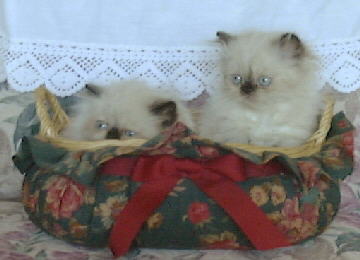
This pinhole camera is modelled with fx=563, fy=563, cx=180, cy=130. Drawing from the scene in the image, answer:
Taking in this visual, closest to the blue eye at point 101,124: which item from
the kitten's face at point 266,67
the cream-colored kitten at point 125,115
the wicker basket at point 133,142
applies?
the cream-colored kitten at point 125,115

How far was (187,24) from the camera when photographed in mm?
1831

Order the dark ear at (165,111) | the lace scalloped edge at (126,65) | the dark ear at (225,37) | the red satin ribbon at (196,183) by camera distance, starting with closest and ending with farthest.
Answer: the red satin ribbon at (196,183)
the dark ear at (165,111)
the dark ear at (225,37)
the lace scalloped edge at (126,65)

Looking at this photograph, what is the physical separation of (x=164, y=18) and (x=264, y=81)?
0.52 metres

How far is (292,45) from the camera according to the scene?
1.46 metres

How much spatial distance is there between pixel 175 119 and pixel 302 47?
1.25ft

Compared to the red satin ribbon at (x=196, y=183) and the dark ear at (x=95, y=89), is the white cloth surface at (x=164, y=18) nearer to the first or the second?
the dark ear at (x=95, y=89)

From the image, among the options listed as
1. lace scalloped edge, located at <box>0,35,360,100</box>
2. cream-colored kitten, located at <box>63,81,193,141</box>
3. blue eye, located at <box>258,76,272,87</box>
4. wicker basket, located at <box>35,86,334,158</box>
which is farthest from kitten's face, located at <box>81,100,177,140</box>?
lace scalloped edge, located at <box>0,35,360,100</box>

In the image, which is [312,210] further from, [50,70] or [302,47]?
[50,70]

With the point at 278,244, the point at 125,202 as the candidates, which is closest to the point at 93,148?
the point at 125,202

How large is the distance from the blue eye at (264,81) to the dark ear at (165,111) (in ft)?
0.75

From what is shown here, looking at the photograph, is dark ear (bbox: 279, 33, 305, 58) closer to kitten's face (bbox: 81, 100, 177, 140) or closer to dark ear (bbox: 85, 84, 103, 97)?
kitten's face (bbox: 81, 100, 177, 140)

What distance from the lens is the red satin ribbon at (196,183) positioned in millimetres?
1205

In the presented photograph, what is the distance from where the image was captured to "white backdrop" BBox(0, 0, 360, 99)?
1.81m

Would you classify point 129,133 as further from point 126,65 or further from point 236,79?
point 126,65
